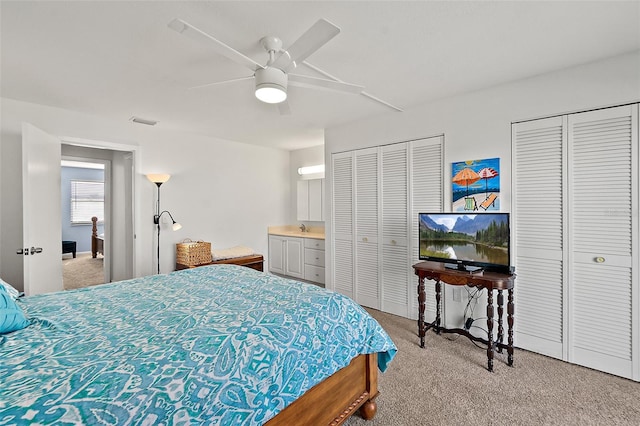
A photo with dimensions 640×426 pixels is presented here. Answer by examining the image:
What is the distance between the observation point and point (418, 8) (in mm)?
1716

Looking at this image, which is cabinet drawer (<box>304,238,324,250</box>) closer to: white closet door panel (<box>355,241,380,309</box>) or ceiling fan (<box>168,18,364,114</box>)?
white closet door panel (<box>355,241,380,309</box>)

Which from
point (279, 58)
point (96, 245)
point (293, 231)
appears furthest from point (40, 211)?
point (96, 245)

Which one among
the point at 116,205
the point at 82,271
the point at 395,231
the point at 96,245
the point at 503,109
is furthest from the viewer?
the point at 96,245

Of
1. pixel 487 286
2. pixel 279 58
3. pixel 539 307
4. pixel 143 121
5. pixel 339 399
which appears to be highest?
pixel 143 121

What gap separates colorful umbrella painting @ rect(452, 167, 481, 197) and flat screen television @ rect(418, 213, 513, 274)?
0.44 meters

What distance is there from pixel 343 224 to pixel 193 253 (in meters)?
2.15

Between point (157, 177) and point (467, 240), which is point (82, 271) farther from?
point (467, 240)

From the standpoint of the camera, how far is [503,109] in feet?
9.22

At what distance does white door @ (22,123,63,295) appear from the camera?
8.74 feet

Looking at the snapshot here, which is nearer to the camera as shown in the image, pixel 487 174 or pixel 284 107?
pixel 284 107

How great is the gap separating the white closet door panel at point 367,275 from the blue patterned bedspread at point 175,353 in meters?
1.78

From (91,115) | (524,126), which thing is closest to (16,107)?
(91,115)

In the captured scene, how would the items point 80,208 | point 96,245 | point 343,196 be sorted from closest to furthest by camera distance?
point 343,196 → point 96,245 → point 80,208

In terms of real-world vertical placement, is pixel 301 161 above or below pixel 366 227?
above
